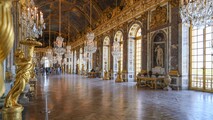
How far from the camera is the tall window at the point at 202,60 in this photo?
33.3 ft

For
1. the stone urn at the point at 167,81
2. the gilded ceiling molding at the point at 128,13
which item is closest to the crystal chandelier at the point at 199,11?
the stone urn at the point at 167,81

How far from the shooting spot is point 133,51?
17078mm

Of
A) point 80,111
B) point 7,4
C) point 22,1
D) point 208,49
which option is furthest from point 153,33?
point 7,4

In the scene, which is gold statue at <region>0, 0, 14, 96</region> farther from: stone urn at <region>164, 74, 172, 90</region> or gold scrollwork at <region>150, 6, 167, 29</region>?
gold scrollwork at <region>150, 6, 167, 29</region>

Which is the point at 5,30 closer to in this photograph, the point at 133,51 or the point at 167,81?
the point at 167,81

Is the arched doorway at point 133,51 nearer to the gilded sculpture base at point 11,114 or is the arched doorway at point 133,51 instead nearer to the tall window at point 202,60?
the tall window at point 202,60

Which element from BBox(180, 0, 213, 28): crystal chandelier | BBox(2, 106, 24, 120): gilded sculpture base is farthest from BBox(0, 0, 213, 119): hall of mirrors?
BBox(2, 106, 24, 120): gilded sculpture base

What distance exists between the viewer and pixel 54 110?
5.62 m

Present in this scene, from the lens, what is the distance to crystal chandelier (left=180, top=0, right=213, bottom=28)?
19.8ft

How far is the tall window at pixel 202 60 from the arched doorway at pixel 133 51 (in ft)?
19.2

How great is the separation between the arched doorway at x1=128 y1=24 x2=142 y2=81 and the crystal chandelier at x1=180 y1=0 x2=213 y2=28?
10180 millimetres

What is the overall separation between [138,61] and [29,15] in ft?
39.6

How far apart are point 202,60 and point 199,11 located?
5.15m

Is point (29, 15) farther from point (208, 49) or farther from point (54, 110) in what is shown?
point (208, 49)
